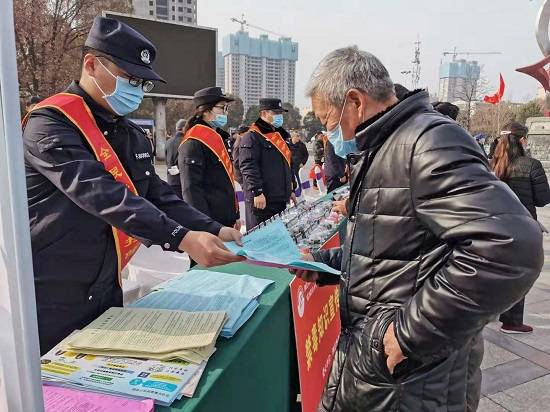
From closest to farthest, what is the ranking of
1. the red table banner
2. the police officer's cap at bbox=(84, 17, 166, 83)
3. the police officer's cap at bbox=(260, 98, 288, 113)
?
the police officer's cap at bbox=(84, 17, 166, 83)
the red table banner
the police officer's cap at bbox=(260, 98, 288, 113)

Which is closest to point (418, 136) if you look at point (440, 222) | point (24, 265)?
point (440, 222)

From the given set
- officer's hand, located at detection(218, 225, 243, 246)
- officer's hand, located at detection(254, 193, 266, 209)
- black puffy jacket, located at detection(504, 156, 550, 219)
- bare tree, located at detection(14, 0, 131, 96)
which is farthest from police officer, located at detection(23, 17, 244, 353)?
bare tree, located at detection(14, 0, 131, 96)

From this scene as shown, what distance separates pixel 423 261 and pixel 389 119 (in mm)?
400

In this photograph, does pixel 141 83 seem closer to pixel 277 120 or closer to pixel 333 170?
pixel 277 120

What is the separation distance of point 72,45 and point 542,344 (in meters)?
17.7

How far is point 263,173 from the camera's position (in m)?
4.93

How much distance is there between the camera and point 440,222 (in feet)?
3.54

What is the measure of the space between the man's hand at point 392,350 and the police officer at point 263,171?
3619 mm

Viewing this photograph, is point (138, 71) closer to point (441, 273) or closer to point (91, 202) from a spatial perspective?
point (91, 202)

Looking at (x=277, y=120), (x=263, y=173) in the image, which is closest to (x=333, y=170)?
(x=277, y=120)

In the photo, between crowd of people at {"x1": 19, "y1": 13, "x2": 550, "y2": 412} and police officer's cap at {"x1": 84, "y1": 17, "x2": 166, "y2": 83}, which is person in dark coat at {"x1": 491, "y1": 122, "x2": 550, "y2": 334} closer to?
crowd of people at {"x1": 19, "y1": 13, "x2": 550, "y2": 412}

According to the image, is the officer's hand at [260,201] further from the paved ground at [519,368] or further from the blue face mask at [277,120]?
the paved ground at [519,368]

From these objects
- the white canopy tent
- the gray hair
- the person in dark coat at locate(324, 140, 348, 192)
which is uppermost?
Answer: the gray hair

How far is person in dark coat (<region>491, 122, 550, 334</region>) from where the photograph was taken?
388 cm
